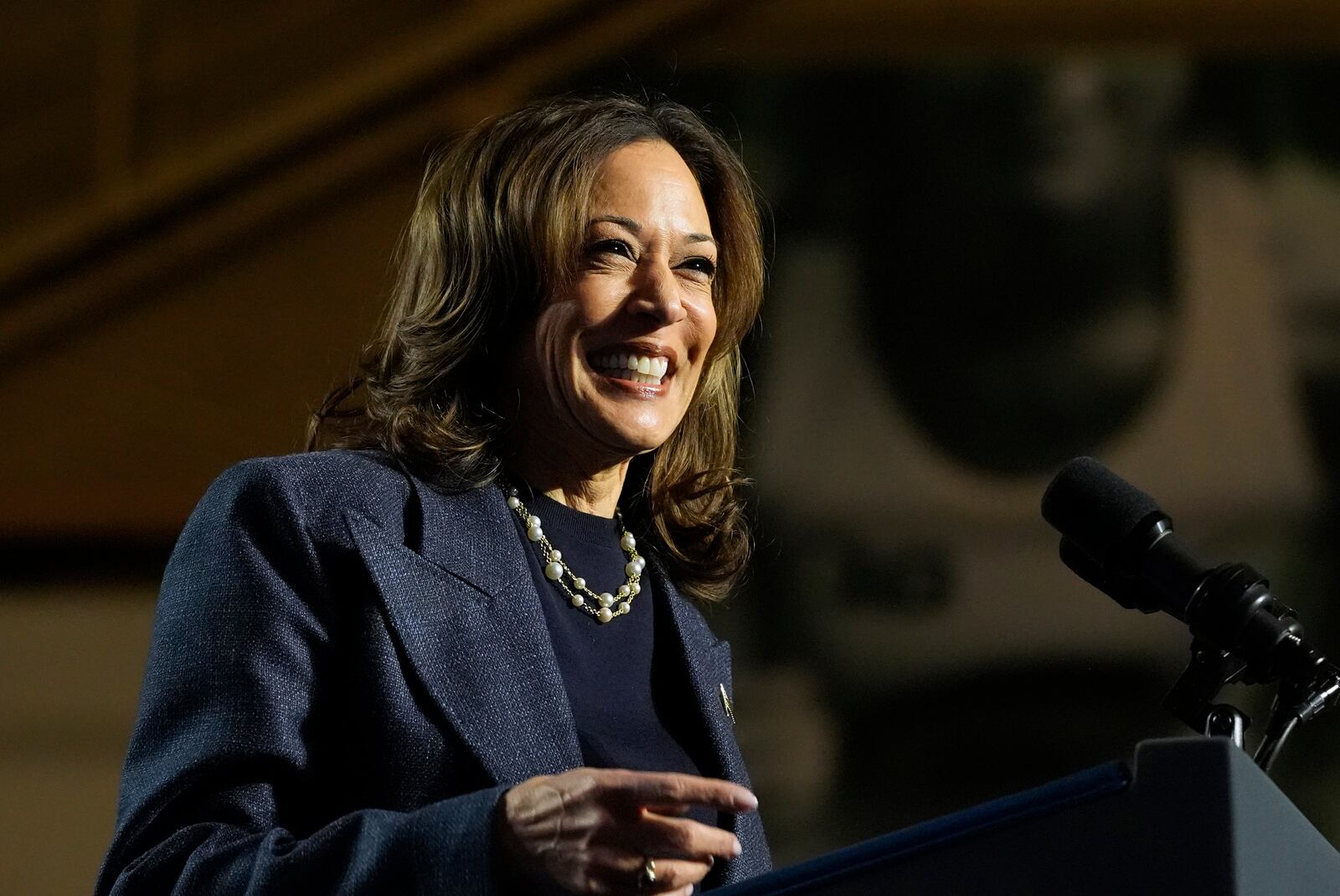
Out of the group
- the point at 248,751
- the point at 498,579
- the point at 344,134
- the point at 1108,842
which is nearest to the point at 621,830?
the point at 1108,842

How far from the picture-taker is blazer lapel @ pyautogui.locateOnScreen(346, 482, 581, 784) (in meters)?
1.34

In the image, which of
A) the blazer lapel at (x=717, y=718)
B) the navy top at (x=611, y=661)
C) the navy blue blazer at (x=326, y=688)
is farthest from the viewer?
the blazer lapel at (x=717, y=718)

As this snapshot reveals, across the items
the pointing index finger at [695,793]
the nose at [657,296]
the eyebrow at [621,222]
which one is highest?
the eyebrow at [621,222]

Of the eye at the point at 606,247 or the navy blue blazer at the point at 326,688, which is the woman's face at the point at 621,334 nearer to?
the eye at the point at 606,247

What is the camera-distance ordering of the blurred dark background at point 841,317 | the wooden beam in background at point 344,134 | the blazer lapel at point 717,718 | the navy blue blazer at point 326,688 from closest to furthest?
the navy blue blazer at point 326,688, the blazer lapel at point 717,718, the blurred dark background at point 841,317, the wooden beam in background at point 344,134

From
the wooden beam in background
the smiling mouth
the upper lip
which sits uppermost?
the wooden beam in background

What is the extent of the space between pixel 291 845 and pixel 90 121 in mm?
2553

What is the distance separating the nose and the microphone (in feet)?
1.82

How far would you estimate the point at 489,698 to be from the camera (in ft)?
4.47

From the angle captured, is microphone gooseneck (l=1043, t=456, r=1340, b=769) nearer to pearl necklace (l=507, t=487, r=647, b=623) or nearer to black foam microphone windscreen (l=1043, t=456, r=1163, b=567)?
→ black foam microphone windscreen (l=1043, t=456, r=1163, b=567)

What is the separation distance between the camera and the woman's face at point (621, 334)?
164 cm

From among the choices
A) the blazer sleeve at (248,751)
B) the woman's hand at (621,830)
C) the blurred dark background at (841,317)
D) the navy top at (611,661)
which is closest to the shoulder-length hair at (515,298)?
the navy top at (611,661)

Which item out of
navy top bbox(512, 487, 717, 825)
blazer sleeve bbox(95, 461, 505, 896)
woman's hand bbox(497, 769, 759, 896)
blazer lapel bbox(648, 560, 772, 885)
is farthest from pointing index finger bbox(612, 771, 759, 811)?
blazer lapel bbox(648, 560, 772, 885)

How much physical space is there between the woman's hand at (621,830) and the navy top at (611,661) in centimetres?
43
